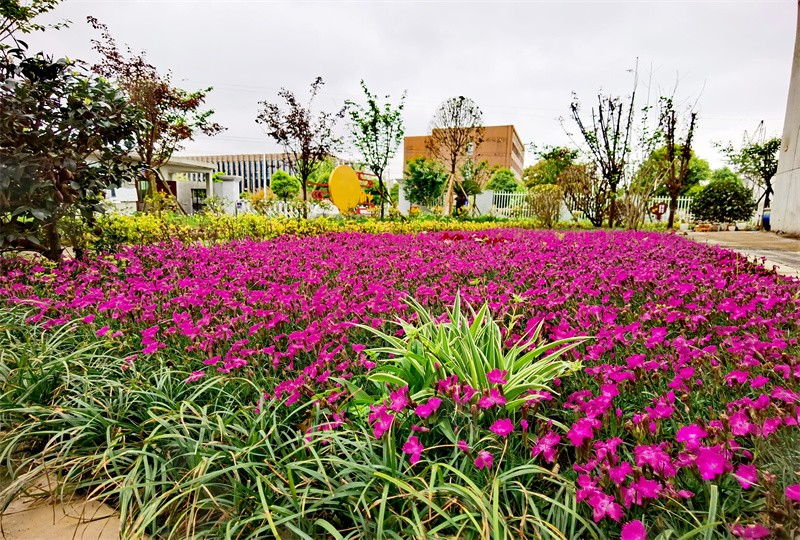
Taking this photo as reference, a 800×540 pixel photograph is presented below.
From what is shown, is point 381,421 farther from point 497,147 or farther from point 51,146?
point 497,147

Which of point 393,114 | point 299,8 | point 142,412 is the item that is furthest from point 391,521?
point 393,114

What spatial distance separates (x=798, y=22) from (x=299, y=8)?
11608 mm

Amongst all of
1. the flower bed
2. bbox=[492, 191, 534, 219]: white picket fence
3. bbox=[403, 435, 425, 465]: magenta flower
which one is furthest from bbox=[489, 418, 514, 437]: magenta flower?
bbox=[492, 191, 534, 219]: white picket fence

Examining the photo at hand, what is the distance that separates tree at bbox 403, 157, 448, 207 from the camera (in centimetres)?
1911

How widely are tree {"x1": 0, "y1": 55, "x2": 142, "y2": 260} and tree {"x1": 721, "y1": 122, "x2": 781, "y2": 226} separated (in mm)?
23425

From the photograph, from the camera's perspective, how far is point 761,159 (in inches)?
815

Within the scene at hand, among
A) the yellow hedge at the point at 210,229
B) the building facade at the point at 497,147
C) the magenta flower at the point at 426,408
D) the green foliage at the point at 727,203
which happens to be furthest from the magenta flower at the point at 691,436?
the building facade at the point at 497,147

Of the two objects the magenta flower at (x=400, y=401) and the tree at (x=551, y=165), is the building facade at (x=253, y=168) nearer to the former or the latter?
the tree at (x=551, y=165)

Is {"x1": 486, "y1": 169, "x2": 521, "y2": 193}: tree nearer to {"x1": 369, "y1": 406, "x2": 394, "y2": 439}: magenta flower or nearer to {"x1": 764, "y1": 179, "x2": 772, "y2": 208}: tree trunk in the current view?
{"x1": 764, "y1": 179, "x2": 772, "y2": 208}: tree trunk

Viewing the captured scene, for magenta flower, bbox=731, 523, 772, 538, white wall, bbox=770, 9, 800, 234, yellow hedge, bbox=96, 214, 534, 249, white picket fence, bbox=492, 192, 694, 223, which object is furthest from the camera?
white picket fence, bbox=492, 192, 694, 223

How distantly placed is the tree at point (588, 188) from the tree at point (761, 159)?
9919mm

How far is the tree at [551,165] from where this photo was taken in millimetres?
19500

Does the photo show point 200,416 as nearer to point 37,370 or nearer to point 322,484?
point 322,484

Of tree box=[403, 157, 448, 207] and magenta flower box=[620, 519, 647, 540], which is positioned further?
tree box=[403, 157, 448, 207]
